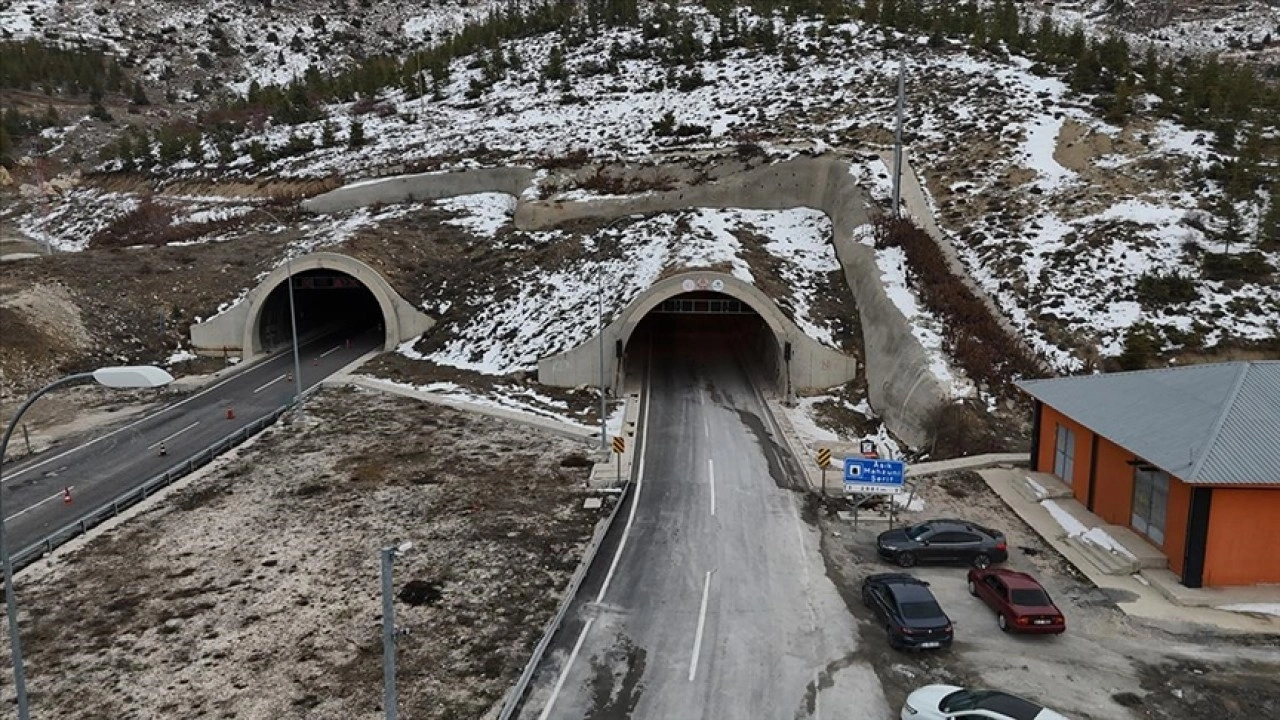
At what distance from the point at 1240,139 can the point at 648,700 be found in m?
53.0

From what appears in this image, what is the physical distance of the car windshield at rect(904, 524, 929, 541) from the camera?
78.4 ft

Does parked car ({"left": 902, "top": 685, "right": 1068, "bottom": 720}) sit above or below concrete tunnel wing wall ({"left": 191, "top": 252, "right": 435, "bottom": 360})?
below

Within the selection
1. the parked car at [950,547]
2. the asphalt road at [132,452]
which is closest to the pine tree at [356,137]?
the asphalt road at [132,452]

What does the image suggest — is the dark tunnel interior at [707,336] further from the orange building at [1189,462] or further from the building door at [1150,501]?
the building door at [1150,501]

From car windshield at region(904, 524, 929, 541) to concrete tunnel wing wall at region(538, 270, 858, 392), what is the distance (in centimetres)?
1612

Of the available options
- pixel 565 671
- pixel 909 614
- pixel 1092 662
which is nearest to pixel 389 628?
pixel 565 671

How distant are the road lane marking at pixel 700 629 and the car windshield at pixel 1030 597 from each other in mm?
7773

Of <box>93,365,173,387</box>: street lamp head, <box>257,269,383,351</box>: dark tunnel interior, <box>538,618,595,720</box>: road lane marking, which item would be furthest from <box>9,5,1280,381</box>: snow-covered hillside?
<box>93,365,173,387</box>: street lamp head

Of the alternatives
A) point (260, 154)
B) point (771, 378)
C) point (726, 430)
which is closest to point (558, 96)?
point (260, 154)

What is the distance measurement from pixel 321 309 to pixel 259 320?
36.4 feet

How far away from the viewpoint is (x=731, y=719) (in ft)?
54.5

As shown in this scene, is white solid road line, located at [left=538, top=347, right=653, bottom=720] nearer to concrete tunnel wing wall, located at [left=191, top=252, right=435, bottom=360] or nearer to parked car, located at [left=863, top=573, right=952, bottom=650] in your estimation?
parked car, located at [left=863, top=573, right=952, bottom=650]

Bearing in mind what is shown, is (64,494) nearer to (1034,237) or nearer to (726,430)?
(726,430)

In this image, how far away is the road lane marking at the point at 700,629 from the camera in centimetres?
1848
